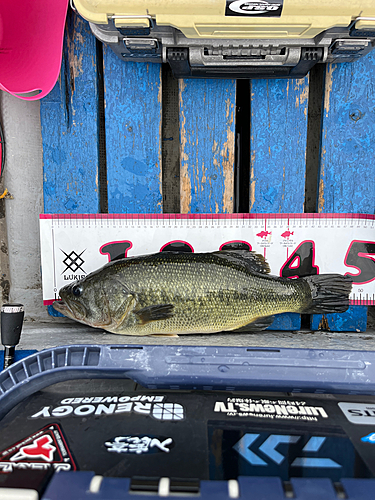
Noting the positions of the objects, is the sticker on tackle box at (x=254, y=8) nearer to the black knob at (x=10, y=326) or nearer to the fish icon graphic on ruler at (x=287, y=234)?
the fish icon graphic on ruler at (x=287, y=234)

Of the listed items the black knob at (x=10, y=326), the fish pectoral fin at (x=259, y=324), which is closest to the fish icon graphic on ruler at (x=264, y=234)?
the fish pectoral fin at (x=259, y=324)

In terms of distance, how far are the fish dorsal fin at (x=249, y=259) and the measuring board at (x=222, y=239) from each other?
12cm

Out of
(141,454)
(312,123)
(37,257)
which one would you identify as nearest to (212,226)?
(312,123)

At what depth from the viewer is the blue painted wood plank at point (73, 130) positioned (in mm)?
1662

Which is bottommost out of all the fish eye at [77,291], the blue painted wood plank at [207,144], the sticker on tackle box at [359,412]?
the sticker on tackle box at [359,412]

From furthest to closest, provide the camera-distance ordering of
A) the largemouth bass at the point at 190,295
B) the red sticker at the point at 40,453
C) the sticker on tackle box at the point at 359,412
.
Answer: the largemouth bass at the point at 190,295
the sticker on tackle box at the point at 359,412
the red sticker at the point at 40,453

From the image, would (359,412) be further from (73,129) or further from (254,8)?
(73,129)

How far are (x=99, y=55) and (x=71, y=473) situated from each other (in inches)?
73.9

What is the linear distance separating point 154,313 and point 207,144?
3.08ft

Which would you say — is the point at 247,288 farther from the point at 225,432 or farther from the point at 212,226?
the point at 225,432

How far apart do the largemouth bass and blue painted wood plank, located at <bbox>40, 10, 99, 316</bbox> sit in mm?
506

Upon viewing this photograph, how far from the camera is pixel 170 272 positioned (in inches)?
60.1

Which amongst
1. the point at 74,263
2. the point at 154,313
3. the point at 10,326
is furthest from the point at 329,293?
the point at 10,326

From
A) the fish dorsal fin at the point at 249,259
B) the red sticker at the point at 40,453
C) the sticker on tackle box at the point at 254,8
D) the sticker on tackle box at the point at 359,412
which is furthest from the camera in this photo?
the fish dorsal fin at the point at 249,259
